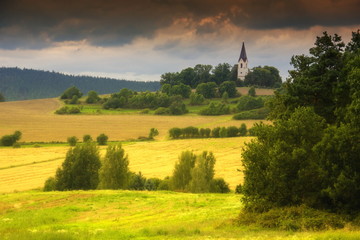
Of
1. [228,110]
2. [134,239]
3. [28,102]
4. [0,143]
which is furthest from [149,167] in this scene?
[28,102]

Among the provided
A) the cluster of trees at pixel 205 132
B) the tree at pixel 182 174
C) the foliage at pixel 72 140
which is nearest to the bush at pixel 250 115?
the cluster of trees at pixel 205 132

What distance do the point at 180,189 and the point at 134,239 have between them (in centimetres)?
3843

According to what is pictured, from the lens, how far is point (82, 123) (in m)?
138

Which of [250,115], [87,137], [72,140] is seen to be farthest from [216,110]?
[72,140]

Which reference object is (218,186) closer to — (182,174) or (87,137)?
(182,174)

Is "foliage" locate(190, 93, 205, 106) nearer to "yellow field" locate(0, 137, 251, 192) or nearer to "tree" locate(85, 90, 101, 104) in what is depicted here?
"tree" locate(85, 90, 101, 104)

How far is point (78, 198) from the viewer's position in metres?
38.4

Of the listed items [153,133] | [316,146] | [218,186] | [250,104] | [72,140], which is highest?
[250,104]

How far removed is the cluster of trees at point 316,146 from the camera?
2164 centimetres

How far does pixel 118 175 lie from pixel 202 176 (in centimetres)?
1083

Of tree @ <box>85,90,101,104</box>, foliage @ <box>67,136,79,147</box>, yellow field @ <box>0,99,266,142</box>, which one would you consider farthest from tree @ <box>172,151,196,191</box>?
tree @ <box>85,90,101,104</box>

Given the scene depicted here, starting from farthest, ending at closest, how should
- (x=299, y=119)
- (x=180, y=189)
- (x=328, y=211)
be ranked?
(x=180, y=189), (x=299, y=119), (x=328, y=211)

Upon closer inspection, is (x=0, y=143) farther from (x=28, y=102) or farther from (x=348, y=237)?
(x=348, y=237)

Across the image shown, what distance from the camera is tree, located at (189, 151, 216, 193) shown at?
54344mm
